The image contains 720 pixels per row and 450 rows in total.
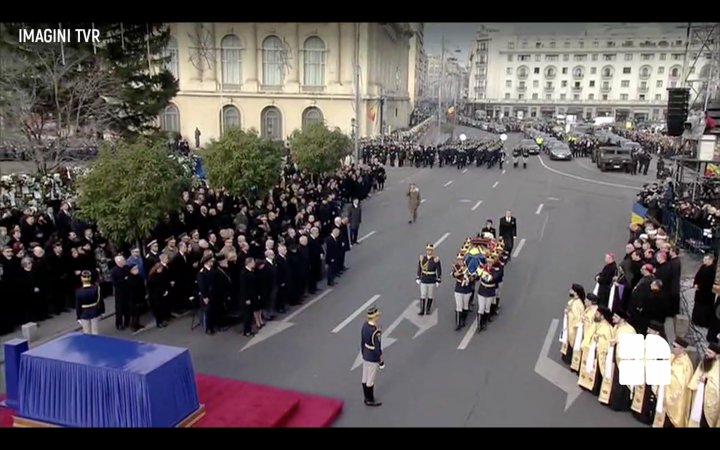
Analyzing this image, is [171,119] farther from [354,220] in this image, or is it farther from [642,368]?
[642,368]

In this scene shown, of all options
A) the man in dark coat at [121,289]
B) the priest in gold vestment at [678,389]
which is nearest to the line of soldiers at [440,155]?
the man in dark coat at [121,289]

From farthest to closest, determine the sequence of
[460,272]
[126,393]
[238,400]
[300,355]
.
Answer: [460,272] → [300,355] → [238,400] → [126,393]

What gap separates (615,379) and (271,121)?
1878 inches

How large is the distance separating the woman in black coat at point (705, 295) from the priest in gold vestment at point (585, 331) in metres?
3.64

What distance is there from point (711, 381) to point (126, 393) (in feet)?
23.5

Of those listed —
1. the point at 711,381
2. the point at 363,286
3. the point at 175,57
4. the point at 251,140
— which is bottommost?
the point at 363,286

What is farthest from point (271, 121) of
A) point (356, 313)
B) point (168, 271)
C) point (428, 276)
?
point (428, 276)

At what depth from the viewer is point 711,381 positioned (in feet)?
25.3

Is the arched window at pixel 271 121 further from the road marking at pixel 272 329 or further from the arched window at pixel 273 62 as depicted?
the road marking at pixel 272 329

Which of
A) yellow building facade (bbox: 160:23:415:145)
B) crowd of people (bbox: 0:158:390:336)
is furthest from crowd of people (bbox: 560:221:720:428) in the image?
yellow building facade (bbox: 160:23:415:145)

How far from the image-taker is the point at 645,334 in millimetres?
10164

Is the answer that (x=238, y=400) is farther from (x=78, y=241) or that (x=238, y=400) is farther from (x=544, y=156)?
(x=544, y=156)

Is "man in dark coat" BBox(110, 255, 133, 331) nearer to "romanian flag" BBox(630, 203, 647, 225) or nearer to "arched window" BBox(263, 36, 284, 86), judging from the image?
"romanian flag" BBox(630, 203, 647, 225)

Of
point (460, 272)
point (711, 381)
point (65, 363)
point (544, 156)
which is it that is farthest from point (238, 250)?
point (544, 156)
